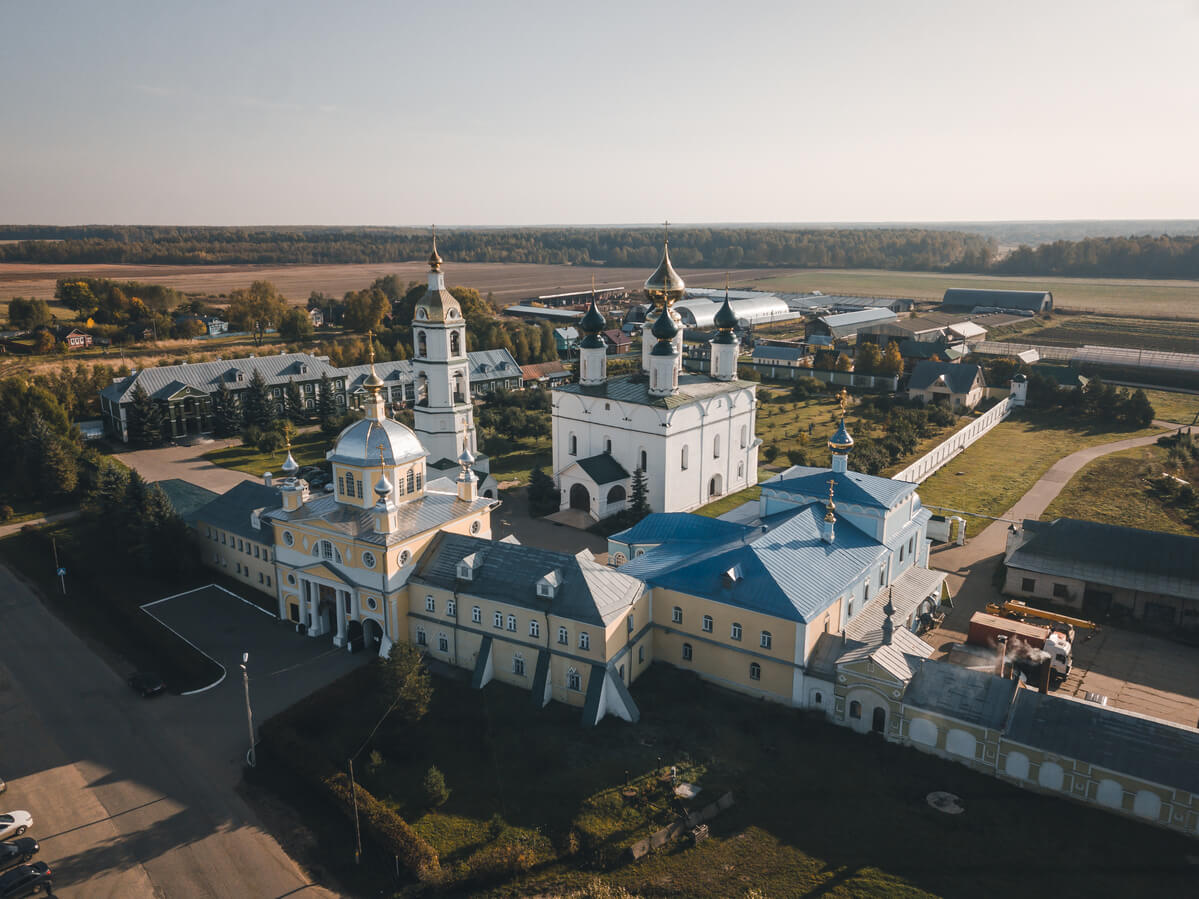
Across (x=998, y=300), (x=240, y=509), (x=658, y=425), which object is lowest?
(x=240, y=509)

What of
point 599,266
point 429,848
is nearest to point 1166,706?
point 429,848

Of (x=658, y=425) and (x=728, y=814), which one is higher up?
(x=658, y=425)

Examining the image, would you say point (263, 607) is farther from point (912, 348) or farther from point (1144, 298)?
point (1144, 298)

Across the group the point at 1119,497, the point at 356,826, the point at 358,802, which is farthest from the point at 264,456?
the point at 1119,497

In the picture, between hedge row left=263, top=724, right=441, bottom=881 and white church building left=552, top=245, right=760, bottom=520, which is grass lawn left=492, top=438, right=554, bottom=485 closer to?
white church building left=552, top=245, right=760, bottom=520

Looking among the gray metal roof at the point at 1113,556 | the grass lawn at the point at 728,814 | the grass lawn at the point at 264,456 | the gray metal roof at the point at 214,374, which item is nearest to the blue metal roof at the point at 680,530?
the grass lawn at the point at 728,814

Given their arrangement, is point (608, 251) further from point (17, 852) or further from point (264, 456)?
point (17, 852)

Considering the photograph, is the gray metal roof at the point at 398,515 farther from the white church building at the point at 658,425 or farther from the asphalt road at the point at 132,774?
the white church building at the point at 658,425
